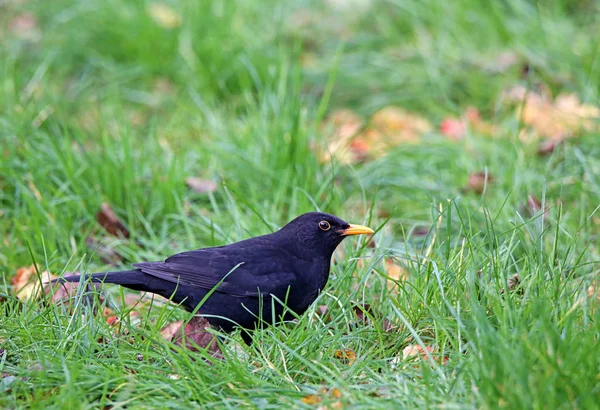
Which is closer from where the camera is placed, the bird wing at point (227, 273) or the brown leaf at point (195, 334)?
the brown leaf at point (195, 334)

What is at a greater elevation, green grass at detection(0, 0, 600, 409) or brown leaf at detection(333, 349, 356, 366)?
green grass at detection(0, 0, 600, 409)

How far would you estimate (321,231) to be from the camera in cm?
361

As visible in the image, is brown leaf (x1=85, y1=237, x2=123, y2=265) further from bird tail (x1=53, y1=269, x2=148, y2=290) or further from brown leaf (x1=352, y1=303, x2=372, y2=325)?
brown leaf (x1=352, y1=303, x2=372, y2=325)

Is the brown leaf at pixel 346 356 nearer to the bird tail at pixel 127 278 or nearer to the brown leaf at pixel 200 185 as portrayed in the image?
the bird tail at pixel 127 278

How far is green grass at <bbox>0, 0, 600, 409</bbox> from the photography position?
8.66ft

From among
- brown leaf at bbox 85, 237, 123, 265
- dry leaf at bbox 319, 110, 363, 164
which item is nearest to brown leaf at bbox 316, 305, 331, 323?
brown leaf at bbox 85, 237, 123, 265

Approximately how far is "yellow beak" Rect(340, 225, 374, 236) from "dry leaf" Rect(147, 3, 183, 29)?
3.32 m

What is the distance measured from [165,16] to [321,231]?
11.6 feet

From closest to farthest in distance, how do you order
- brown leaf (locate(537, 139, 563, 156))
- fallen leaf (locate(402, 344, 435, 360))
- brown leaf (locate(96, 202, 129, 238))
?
fallen leaf (locate(402, 344, 435, 360)), brown leaf (locate(96, 202, 129, 238)), brown leaf (locate(537, 139, 563, 156))

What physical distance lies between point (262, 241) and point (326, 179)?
40.8 inches

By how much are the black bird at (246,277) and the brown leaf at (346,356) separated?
336 mm

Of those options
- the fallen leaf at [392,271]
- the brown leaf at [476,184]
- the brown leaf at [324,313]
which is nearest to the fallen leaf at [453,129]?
the brown leaf at [476,184]

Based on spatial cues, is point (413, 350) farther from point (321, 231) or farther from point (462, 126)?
point (462, 126)

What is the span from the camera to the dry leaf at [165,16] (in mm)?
6395
